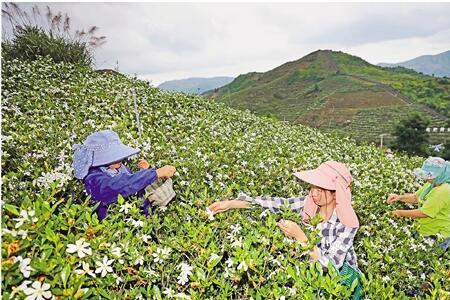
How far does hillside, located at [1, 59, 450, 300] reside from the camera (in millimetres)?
1881

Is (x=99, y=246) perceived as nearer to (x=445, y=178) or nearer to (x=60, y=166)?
(x=60, y=166)

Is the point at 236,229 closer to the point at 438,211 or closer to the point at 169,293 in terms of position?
the point at 169,293

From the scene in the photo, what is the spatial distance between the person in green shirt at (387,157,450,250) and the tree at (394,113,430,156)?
30693 millimetres

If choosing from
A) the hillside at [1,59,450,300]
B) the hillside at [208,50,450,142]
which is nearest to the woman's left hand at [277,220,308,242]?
the hillside at [1,59,450,300]

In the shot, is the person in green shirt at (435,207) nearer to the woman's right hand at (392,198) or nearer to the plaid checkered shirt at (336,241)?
the woman's right hand at (392,198)

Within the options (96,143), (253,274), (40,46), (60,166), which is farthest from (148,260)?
(40,46)

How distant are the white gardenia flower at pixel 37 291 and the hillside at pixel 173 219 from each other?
29 millimetres

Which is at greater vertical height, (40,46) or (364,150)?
(40,46)

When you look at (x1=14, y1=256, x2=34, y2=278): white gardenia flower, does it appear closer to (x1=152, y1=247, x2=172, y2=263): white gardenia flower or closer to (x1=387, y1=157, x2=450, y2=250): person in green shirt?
(x1=152, y1=247, x2=172, y2=263): white gardenia flower

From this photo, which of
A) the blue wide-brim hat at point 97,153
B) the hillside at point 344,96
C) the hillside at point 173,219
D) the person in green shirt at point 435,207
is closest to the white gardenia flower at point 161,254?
the hillside at point 173,219

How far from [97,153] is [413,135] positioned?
34.7 metres

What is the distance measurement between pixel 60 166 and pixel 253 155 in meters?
2.38

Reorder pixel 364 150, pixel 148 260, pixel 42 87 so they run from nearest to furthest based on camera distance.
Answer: pixel 148 260, pixel 42 87, pixel 364 150

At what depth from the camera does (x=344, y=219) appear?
2900mm
